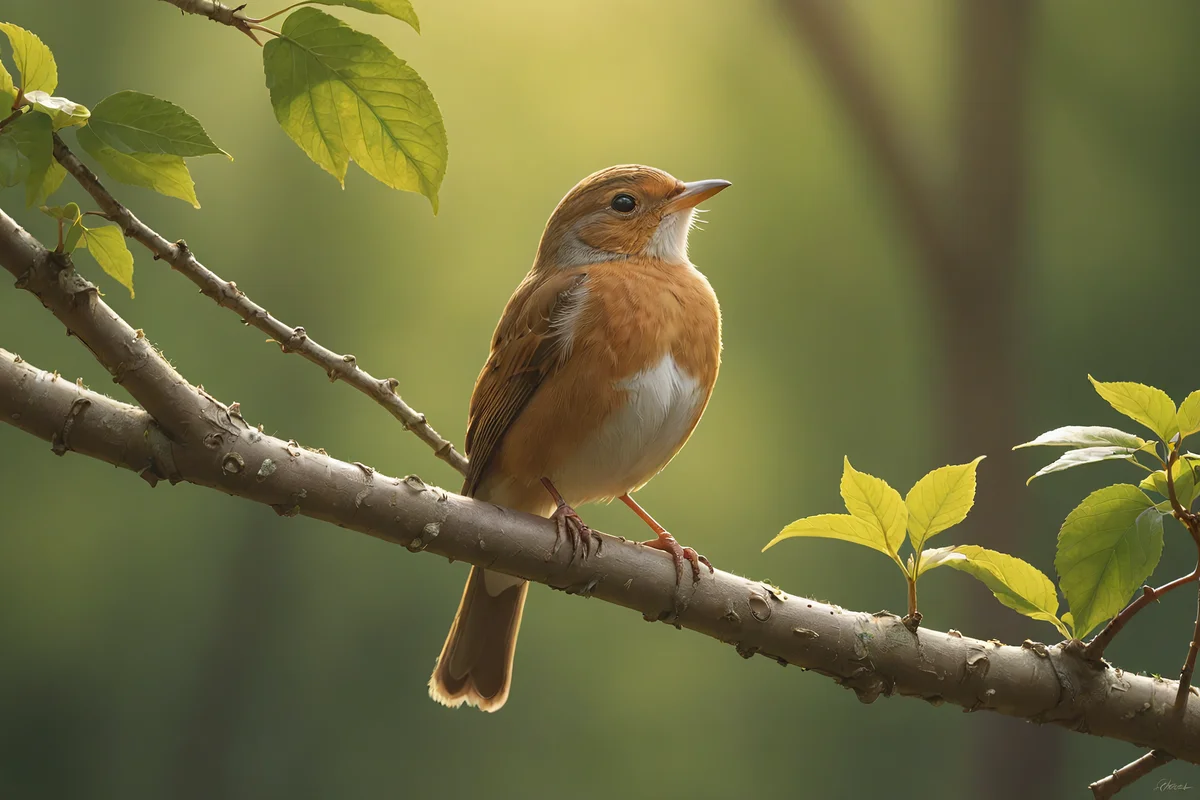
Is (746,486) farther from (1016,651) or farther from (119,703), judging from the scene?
(1016,651)

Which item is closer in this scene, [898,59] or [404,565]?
[404,565]

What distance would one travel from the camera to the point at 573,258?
220 centimetres

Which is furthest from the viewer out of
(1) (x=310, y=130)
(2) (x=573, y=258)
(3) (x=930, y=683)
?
(2) (x=573, y=258)

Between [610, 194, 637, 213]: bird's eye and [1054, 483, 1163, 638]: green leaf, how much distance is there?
122 centimetres

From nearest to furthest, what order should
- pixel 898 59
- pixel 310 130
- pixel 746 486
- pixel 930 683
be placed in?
pixel 310 130 → pixel 930 683 → pixel 746 486 → pixel 898 59

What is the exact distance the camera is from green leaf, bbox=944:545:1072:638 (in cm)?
132

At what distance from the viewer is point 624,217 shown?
2.20 meters

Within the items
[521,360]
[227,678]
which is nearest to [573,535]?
[521,360]

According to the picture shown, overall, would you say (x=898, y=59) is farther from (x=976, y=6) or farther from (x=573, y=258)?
(x=573, y=258)

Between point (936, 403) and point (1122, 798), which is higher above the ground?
point (936, 403)

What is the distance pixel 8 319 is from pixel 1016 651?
16.9 ft

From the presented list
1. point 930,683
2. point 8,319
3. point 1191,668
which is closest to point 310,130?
point 930,683

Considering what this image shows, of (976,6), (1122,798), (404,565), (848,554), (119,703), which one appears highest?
(976,6)

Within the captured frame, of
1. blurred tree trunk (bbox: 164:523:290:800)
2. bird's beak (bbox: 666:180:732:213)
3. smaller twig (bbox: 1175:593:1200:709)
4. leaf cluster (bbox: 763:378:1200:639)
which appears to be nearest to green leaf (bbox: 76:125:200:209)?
leaf cluster (bbox: 763:378:1200:639)
